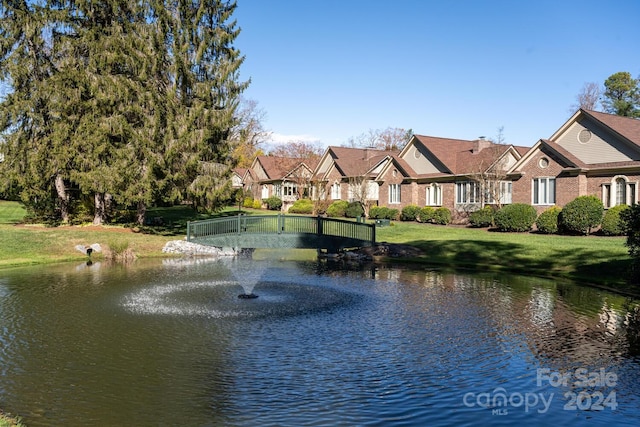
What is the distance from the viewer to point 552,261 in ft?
73.1

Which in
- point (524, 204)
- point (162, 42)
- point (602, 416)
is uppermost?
point (162, 42)

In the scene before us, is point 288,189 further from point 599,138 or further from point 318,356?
point 318,356

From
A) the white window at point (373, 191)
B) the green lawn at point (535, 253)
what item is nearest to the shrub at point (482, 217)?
the green lawn at point (535, 253)

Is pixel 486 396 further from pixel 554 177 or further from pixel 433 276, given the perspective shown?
pixel 554 177

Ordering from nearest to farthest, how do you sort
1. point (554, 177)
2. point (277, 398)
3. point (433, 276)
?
point (277, 398), point (433, 276), point (554, 177)

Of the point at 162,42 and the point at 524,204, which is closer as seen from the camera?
the point at 162,42

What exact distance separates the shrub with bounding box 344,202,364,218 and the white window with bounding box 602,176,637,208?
21718 mm

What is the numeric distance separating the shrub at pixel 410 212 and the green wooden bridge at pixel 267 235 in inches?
636

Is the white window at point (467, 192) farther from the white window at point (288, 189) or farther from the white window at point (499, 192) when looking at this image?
the white window at point (288, 189)

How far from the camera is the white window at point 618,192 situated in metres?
31.8

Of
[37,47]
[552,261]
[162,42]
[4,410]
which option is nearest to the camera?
[4,410]

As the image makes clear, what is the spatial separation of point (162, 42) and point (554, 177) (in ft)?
89.9

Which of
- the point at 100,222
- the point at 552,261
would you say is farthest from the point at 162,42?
the point at 552,261

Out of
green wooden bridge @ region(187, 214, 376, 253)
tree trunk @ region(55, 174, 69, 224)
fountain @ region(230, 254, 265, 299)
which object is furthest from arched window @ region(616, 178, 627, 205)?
tree trunk @ region(55, 174, 69, 224)
